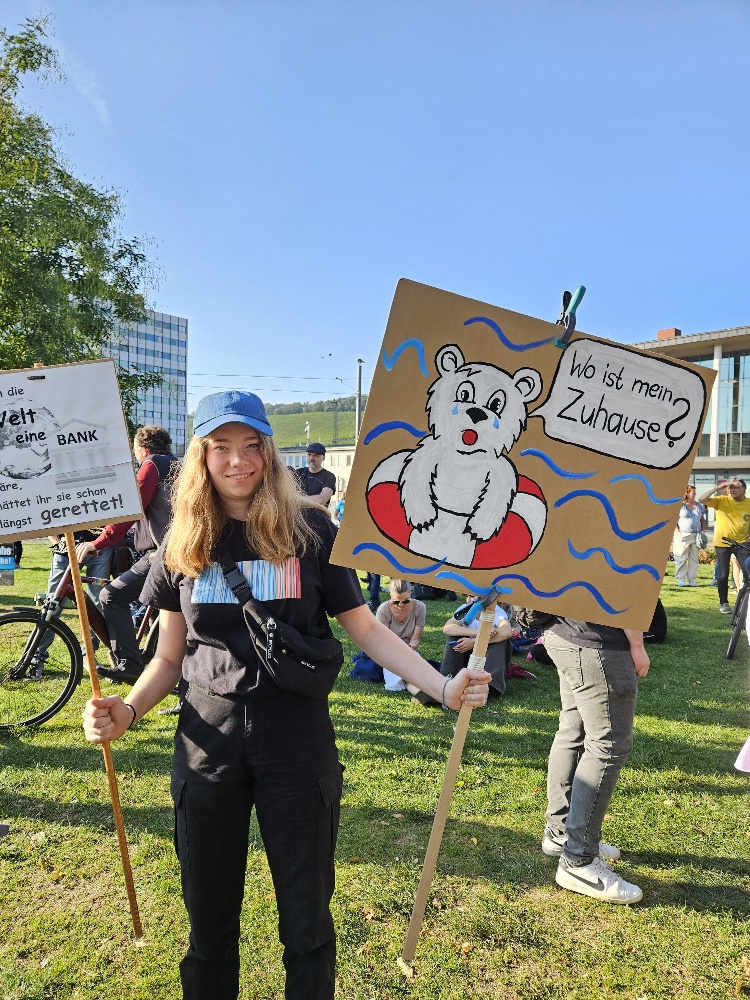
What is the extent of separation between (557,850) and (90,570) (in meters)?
4.93

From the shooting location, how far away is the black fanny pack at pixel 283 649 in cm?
186

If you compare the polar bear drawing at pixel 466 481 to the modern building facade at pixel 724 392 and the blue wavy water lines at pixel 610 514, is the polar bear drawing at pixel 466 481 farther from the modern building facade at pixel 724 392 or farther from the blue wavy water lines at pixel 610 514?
the modern building facade at pixel 724 392

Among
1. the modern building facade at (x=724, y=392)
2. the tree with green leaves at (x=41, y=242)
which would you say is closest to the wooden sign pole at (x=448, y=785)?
the tree with green leaves at (x=41, y=242)

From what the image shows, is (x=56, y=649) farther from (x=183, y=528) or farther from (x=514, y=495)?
(x=514, y=495)

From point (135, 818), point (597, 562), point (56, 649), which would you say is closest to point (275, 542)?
point (597, 562)

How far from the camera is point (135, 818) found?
3822mm

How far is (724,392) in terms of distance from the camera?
40906mm

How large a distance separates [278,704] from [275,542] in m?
0.46

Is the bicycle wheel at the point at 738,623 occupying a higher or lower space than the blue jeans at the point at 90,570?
lower

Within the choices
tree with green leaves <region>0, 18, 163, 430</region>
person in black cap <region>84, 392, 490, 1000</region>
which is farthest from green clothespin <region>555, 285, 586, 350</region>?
tree with green leaves <region>0, 18, 163, 430</region>

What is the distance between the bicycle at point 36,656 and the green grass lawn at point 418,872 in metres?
0.22

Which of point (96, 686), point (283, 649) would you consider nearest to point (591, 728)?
point (283, 649)

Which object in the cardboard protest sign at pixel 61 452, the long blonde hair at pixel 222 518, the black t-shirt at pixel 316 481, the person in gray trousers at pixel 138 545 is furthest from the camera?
the black t-shirt at pixel 316 481

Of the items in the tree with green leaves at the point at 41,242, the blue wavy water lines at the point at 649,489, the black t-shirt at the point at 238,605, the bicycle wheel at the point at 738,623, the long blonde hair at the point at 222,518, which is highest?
the tree with green leaves at the point at 41,242
